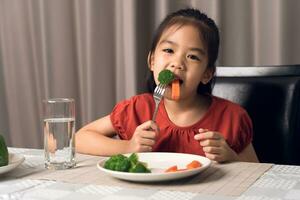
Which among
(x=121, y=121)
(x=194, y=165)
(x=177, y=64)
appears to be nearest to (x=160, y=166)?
(x=194, y=165)

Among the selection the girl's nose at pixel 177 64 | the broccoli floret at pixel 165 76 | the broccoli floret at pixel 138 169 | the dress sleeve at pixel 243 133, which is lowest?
the dress sleeve at pixel 243 133

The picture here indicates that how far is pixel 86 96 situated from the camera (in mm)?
2385

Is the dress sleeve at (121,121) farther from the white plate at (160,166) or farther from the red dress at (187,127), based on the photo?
the white plate at (160,166)

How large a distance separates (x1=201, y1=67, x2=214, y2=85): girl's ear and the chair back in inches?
2.9

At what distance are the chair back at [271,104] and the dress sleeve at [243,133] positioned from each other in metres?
0.09

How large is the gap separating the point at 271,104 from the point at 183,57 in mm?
327

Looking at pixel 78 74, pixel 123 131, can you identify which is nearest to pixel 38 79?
pixel 78 74

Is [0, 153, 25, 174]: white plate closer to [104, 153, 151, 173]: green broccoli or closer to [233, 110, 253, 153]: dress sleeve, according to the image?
[104, 153, 151, 173]: green broccoli

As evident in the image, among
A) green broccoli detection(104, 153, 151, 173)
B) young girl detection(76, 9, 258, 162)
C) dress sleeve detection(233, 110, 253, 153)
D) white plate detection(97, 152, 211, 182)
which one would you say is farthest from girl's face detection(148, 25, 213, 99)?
green broccoli detection(104, 153, 151, 173)

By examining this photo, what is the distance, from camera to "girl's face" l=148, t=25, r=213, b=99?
1366 millimetres

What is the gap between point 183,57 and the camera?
4.53 feet

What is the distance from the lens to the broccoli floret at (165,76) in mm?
1287

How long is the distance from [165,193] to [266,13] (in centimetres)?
130

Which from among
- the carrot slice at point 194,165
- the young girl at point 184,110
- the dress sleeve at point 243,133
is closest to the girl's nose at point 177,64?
the young girl at point 184,110
